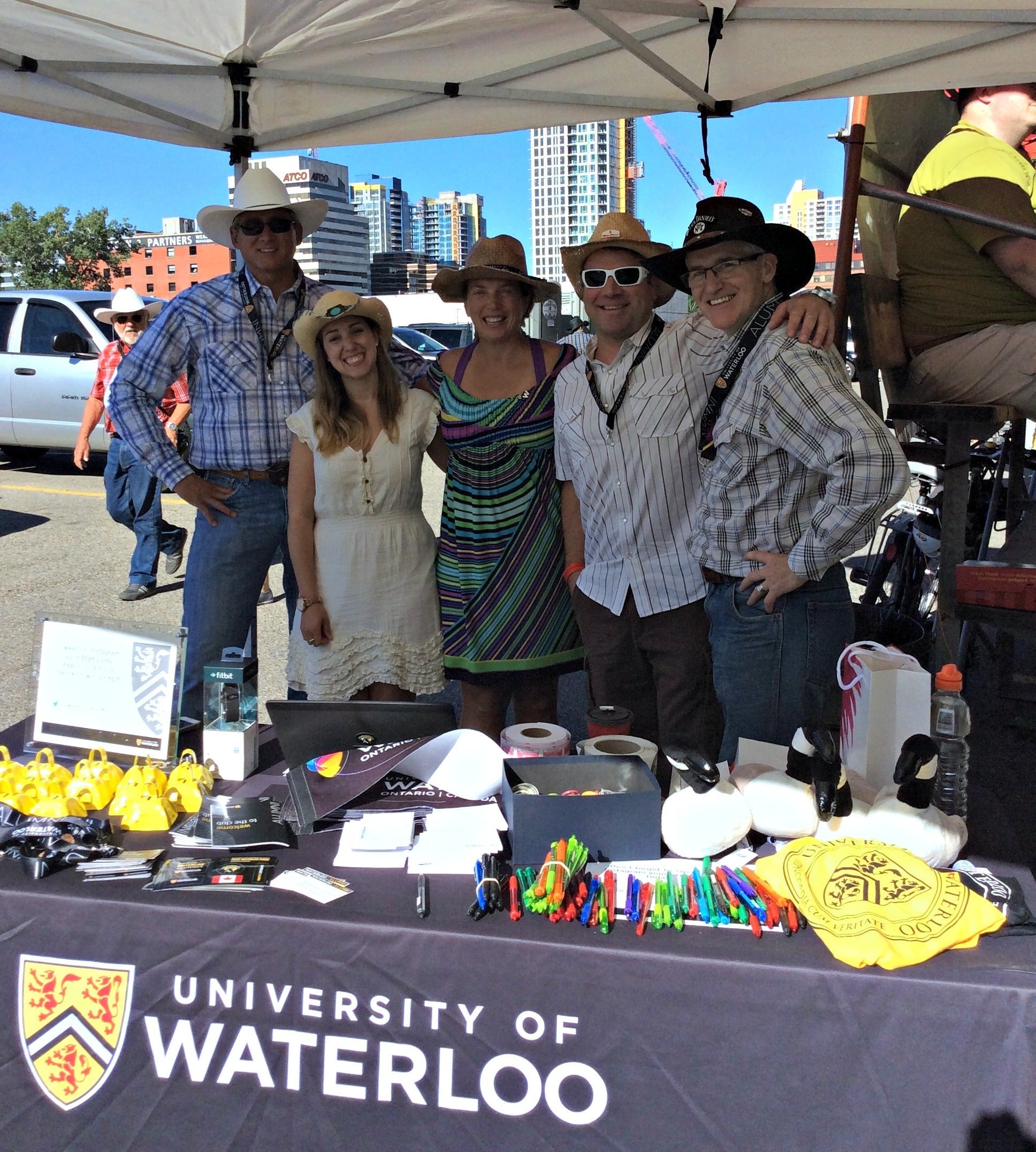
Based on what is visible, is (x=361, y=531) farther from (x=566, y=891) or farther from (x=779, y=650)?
(x=566, y=891)

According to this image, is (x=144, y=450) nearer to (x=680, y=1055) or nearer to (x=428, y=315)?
(x=680, y=1055)

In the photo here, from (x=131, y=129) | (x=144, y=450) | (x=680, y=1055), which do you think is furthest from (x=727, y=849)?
(x=131, y=129)

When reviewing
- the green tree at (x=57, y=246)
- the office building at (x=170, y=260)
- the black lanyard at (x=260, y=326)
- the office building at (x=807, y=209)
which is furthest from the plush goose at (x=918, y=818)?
the office building at (x=807, y=209)

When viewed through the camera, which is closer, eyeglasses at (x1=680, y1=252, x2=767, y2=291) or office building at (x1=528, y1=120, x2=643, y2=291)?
eyeglasses at (x1=680, y1=252, x2=767, y2=291)

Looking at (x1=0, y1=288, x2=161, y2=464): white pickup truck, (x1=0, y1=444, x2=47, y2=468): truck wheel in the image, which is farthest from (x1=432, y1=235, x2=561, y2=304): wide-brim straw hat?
(x1=0, y1=444, x2=47, y2=468): truck wheel

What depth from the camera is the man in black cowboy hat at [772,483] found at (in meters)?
2.06

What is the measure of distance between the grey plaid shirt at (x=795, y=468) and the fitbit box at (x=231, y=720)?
1.07 m

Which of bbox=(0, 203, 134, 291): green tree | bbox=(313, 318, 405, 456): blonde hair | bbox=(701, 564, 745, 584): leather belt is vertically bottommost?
bbox=(701, 564, 745, 584): leather belt

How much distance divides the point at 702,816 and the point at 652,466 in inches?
44.5

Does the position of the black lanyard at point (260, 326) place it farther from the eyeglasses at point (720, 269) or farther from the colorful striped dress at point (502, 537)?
the eyeglasses at point (720, 269)

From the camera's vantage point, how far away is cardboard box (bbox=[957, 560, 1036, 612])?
2.81m

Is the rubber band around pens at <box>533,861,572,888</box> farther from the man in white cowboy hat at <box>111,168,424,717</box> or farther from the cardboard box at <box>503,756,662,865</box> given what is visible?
the man in white cowboy hat at <box>111,168,424,717</box>

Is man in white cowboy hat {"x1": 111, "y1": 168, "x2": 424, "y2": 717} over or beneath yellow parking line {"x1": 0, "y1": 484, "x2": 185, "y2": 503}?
over

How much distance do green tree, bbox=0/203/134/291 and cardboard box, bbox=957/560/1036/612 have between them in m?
57.6
